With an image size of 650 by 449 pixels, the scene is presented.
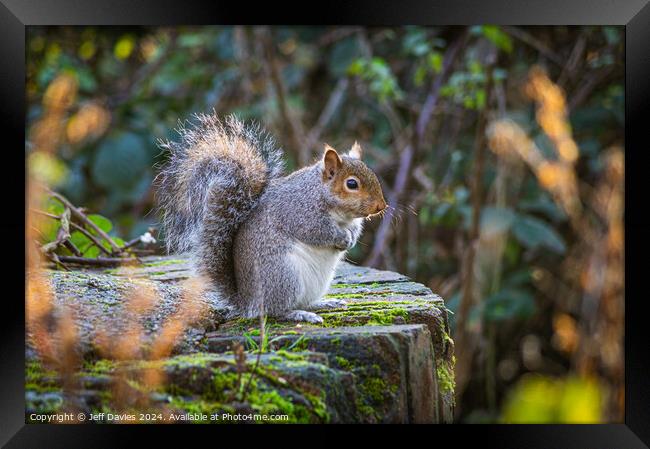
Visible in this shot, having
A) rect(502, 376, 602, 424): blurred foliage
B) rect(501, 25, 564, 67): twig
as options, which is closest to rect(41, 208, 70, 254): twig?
rect(502, 376, 602, 424): blurred foliage

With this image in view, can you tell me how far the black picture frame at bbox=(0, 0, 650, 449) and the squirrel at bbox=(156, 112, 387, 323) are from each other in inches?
13.0

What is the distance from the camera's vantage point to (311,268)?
1647 mm

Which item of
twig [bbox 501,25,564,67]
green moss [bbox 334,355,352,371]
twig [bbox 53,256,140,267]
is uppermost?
twig [bbox 501,25,564,67]

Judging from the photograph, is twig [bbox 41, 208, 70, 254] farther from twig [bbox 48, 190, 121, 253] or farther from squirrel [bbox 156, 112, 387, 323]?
squirrel [bbox 156, 112, 387, 323]

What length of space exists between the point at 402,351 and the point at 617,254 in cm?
139

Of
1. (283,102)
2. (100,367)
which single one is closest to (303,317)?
(100,367)

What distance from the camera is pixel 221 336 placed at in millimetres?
1445

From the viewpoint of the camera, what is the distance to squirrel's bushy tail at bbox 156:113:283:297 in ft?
5.31

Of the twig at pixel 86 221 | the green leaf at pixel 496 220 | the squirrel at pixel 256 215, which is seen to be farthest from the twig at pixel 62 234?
the green leaf at pixel 496 220

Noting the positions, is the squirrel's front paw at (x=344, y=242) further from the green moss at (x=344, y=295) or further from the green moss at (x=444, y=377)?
the green moss at (x=444, y=377)

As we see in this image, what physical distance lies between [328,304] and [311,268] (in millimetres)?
103

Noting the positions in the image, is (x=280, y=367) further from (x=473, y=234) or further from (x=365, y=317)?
(x=473, y=234)

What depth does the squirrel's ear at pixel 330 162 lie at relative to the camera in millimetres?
1700
